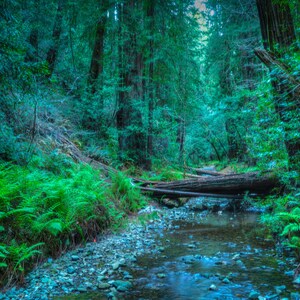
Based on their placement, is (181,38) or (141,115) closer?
(141,115)

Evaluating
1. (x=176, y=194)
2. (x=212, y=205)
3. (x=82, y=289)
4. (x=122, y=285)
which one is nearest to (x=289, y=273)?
(x=122, y=285)

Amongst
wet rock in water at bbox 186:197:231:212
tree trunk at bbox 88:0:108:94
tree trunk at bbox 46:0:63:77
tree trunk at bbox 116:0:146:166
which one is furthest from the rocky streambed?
tree trunk at bbox 46:0:63:77

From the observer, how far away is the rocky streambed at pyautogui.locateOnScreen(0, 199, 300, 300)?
11.6 ft

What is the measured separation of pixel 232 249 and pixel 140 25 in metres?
8.99

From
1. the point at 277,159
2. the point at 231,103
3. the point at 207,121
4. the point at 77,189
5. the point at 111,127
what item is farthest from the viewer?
the point at 207,121

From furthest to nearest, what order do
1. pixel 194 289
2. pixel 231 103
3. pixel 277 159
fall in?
pixel 231 103, pixel 277 159, pixel 194 289

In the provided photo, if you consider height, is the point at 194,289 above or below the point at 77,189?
below

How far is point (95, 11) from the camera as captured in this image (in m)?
11.1

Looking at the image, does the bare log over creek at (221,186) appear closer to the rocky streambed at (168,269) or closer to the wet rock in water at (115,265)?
the rocky streambed at (168,269)

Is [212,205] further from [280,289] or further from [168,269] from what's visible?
[280,289]

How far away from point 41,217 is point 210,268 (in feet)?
8.49

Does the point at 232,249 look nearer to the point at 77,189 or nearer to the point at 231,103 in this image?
the point at 77,189

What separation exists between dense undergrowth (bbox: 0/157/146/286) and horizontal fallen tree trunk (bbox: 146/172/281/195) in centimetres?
260

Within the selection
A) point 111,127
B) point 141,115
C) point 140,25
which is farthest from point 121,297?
point 140,25
